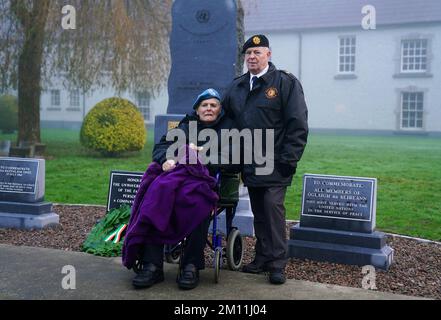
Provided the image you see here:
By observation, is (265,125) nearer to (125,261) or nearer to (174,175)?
(174,175)

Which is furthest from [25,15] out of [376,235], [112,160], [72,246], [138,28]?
[376,235]

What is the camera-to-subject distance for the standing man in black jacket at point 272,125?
14.8ft

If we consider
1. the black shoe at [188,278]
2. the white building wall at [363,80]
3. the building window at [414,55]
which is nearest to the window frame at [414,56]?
the building window at [414,55]

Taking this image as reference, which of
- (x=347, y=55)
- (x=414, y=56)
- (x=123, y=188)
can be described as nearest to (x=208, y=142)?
(x=123, y=188)

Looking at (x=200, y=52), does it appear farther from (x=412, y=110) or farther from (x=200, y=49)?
(x=412, y=110)

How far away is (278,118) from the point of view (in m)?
4.67

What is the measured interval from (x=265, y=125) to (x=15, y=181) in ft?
11.7

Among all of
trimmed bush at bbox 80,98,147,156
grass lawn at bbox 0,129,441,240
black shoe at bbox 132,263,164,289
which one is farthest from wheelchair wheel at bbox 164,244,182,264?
trimmed bush at bbox 80,98,147,156

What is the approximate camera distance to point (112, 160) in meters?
15.2

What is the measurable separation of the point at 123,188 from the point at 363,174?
782 cm

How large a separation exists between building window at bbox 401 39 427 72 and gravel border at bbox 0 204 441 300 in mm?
24078

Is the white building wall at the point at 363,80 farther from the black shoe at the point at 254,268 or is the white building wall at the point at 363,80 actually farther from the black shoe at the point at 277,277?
the black shoe at the point at 277,277

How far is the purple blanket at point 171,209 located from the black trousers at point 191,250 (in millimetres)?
60

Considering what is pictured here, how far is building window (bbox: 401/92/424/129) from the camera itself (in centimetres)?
2838
